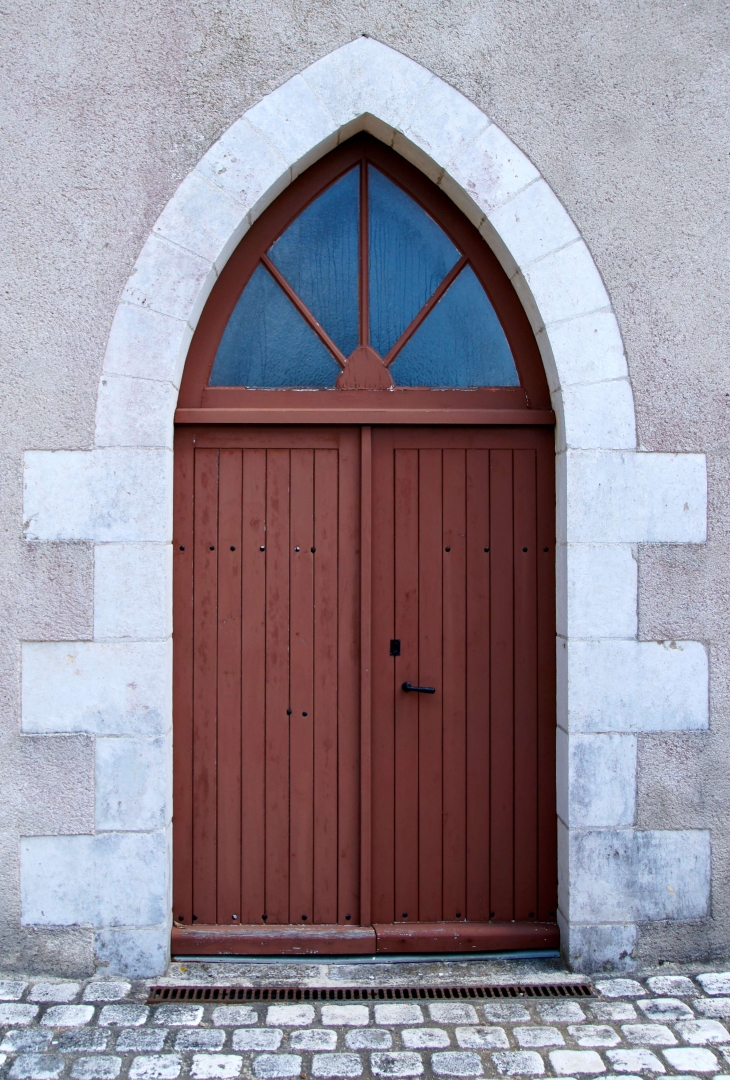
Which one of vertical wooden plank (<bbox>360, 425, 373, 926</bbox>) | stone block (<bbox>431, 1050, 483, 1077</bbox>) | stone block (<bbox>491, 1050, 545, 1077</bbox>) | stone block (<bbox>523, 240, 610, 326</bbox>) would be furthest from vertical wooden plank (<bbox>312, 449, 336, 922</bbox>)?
stone block (<bbox>523, 240, 610, 326</bbox>)

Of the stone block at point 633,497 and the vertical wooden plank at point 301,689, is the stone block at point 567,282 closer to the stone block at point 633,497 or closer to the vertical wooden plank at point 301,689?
the stone block at point 633,497

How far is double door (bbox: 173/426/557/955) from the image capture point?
11.2ft

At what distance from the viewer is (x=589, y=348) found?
3285 mm

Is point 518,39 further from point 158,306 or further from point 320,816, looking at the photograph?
point 320,816

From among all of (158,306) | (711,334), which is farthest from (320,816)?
(711,334)

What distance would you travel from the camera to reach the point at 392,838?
3.47 metres

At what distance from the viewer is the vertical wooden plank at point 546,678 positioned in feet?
11.4

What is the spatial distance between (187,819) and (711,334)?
304 centimetres

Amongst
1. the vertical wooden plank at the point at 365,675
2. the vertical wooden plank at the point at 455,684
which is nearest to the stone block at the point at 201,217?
the vertical wooden plank at the point at 365,675

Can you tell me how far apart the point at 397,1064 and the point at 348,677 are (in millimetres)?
1425

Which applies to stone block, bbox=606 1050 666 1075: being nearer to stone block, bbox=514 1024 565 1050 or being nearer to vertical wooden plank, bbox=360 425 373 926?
stone block, bbox=514 1024 565 1050

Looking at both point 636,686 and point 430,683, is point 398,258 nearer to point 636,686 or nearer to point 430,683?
point 430,683

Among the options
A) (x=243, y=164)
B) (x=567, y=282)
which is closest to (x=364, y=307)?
(x=243, y=164)

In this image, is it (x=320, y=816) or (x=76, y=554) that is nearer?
(x=76, y=554)
